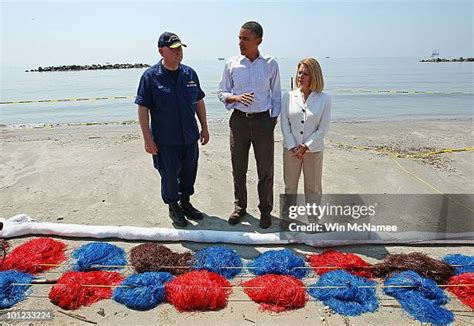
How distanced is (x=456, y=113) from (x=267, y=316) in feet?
52.6

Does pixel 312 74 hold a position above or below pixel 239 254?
above

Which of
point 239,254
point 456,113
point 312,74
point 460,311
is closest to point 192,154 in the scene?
point 239,254

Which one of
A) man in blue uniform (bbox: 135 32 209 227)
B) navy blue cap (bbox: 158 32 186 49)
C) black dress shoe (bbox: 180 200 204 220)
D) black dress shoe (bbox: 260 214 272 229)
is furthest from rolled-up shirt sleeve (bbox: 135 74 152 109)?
black dress shoe (bbox: 260 214 272 229)

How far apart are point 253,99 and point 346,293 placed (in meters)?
2.09

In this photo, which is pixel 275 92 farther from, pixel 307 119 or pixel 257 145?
pixel 257 145

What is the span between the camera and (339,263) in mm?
3572

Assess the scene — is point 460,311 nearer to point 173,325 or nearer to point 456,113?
point 173,325

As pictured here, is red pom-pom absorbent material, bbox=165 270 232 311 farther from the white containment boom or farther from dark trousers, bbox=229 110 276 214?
dark trousers, bbox=229 110 276 214

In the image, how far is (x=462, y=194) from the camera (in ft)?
17.7

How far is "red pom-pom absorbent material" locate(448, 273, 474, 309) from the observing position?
305cm

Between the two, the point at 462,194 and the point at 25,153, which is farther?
the point at 25,153

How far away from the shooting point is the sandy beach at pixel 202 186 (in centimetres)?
296

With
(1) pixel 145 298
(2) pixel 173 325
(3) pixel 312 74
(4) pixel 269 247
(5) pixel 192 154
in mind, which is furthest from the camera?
(5) pixel 192 154

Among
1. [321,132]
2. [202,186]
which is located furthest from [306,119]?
[202,186]
